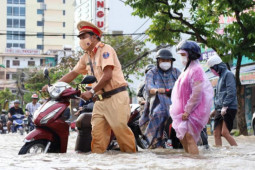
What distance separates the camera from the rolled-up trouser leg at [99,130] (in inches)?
257

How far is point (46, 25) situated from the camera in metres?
103

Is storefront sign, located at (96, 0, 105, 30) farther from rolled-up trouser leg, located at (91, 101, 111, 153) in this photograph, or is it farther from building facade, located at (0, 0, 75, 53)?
building facade, located at (0, 0, 75, 53)

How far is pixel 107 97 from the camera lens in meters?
6.52

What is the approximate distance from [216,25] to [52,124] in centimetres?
1161

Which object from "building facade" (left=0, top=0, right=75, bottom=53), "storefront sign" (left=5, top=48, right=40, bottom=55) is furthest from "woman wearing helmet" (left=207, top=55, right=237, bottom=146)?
"building facade" (left=0, top=0, right=75, bottom=53)

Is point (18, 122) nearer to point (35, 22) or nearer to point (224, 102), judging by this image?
point (224, 102)

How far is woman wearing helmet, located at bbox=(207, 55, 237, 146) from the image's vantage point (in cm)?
834

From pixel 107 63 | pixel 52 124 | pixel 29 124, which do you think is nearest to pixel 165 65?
pixel 107 63

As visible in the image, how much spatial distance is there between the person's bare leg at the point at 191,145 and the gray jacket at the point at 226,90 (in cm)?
226

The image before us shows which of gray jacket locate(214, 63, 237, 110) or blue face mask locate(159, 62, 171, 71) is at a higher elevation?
blue face mask locate(159, 62, 171, 71)

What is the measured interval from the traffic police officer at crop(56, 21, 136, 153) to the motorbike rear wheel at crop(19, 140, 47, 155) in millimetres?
590

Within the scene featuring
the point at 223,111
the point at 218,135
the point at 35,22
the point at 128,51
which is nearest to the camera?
the point at 223,111

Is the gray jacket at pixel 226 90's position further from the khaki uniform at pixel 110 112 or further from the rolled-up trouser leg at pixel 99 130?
the rolled-up trouser leg at pixel 99 130

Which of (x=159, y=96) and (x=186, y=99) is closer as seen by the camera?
(x=186, y=99)
